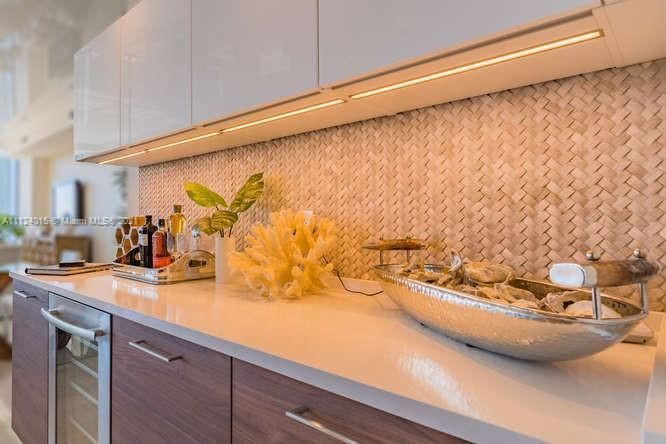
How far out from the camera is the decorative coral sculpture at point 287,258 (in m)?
1.08

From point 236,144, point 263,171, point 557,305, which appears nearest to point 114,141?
point 236,144

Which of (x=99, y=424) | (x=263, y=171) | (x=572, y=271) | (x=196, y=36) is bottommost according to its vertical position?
(x=99, y=424)

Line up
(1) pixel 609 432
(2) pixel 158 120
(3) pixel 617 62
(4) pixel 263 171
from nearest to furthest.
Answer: (1) pixel 609 432 → (3) pixel 617 62 → (2) pixel 158 120 → (4) pixel 263 171

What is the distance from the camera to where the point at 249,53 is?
3.58ft

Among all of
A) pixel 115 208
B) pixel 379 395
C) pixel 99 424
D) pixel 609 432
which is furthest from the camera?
pixel 115 208

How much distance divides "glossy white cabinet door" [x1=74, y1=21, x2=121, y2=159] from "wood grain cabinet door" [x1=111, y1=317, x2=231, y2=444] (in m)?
1.09

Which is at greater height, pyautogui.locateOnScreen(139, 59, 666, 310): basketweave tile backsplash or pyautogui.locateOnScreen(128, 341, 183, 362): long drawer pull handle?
pyautogui.locateOnScreen(139, 59, 666, 310): basketweave tile backsplash

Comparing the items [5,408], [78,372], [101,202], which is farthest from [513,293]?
[101,202]

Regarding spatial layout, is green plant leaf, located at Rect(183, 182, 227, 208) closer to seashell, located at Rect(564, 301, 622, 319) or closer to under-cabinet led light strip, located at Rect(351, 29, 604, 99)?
under-cabinet led light strip, located at Rect(351, 29, 604, 99)

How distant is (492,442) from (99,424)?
1.17 meters

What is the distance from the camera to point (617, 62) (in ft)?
2.62

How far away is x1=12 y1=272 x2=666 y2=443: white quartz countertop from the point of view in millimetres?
418

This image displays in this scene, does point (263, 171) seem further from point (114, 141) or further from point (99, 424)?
point (99, 424)

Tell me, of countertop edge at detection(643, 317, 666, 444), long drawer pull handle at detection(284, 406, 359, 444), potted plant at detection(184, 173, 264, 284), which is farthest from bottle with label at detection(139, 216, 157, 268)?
countertop edge at detection(643, 317, 666, 444)
